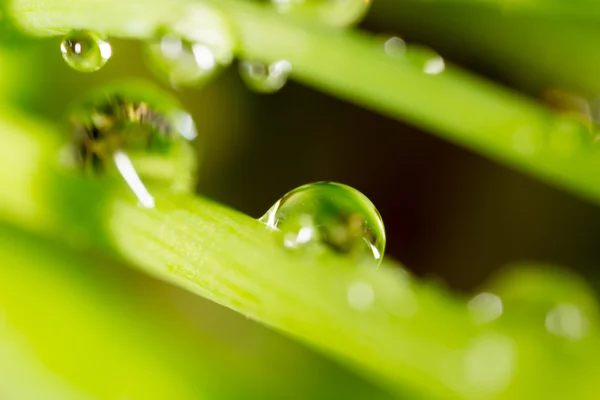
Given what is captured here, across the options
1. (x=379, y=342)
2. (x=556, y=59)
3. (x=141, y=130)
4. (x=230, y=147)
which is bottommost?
(x=379, y=342)

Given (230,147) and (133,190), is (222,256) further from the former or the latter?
(230,147)

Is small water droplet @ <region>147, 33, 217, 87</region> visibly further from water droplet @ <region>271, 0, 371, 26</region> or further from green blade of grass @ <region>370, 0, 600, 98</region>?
green blade of grass @ <region>370, 0, 600, 98</region>

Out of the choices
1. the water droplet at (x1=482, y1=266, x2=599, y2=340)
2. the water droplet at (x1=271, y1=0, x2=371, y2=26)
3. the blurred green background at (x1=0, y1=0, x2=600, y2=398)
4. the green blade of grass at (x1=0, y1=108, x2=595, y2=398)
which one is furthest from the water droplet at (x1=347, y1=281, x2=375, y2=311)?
the blurred green background at (x1=0, y1=0, x2=600, y2=398)

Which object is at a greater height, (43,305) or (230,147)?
(230,147)

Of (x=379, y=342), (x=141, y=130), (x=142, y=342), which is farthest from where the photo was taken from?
(x=142, y=342)

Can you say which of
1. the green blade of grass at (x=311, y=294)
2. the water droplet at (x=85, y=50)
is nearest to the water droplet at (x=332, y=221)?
the green blade of grass at (x=311, y=294)

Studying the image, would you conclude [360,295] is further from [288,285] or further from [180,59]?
[180,59]

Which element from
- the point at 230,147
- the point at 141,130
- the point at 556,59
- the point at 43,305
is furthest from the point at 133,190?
the point at 556,59
